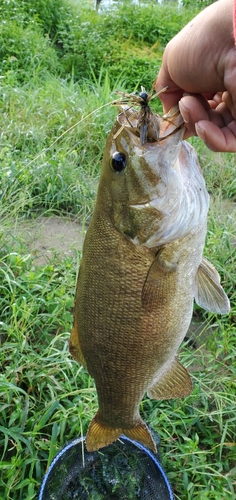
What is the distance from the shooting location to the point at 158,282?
65.5 inches

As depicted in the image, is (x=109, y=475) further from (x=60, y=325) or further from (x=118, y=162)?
(x=118, y=162)

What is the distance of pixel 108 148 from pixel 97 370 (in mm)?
842

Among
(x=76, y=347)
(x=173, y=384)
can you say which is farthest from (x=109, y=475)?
(x=76, y=347)

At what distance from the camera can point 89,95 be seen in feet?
20.5

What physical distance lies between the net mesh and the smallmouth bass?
29.3 inches

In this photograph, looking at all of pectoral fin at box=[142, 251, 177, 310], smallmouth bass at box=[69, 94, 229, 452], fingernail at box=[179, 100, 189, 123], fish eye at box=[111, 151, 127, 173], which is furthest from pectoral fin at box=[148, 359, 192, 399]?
fingernail at box=[179, 100, 189, 123]

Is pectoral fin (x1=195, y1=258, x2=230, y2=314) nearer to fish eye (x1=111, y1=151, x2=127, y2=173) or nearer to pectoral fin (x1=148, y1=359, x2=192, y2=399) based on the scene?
pectoral fin (x1=148, y1=359, x2=192, y2=399)

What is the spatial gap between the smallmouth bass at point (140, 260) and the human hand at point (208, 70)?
0.26ft

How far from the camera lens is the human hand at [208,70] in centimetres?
148

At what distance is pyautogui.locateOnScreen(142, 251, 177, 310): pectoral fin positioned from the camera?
1.65 m

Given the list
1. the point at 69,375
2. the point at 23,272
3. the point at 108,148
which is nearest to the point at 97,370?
the point at 108,148

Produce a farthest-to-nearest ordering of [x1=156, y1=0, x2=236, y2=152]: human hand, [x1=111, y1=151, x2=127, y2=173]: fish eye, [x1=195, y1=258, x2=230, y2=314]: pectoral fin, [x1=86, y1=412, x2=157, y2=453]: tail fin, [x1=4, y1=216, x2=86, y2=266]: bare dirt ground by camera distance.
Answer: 1. [x1=4, y1=216, x2=86, y2=266]: bare dirt ground
2. [x1=86, y1=412, x2=157, y2=453]: tail fin
3. [x1=195, y1=258, x2=230, y2=314]: pectoral fin
4. [x1=111, y1=151, x2=127, y2=173]: fish eye
5. [x1=156, y1=0, x2=236, y2=152]: human hand

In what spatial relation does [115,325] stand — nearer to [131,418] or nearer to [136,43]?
[131,418]

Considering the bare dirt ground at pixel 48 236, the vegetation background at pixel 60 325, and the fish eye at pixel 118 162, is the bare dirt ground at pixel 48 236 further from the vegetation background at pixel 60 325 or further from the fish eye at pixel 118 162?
the fish eye at pixel 118 162
